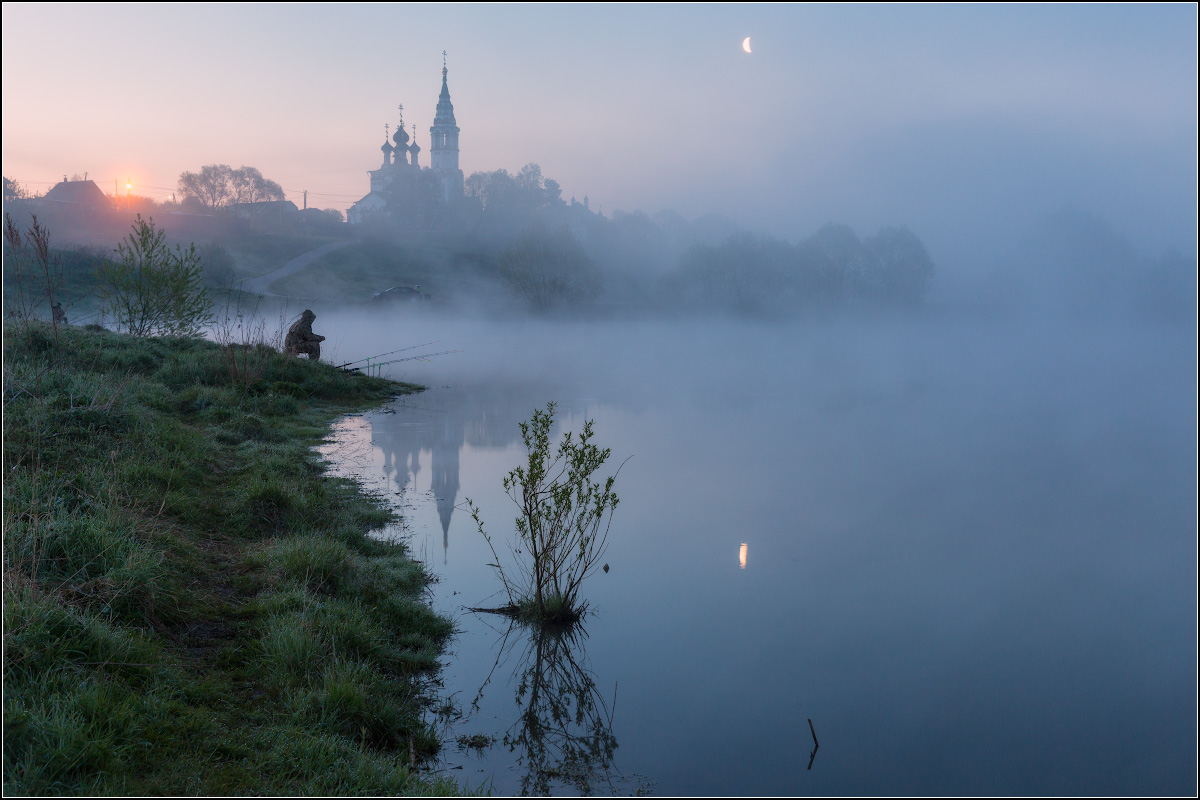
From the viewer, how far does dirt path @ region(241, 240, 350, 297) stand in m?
53.6

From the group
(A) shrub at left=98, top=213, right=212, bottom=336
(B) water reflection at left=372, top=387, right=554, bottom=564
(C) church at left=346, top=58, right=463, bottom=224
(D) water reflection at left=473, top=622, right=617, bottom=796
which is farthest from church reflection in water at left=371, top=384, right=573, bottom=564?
(C) church at left=346, top=58, right=463, bottom=224

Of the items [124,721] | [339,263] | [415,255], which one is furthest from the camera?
[415,255]

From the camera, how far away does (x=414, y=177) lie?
101 metres

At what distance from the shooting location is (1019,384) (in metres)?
30.8

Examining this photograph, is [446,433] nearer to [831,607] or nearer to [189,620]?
[831,607]

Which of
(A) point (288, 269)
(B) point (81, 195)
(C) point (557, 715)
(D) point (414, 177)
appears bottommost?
(C) point (557, 715)

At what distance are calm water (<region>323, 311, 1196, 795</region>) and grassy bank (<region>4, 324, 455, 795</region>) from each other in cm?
67

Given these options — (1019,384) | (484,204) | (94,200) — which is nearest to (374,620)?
(1019,384)

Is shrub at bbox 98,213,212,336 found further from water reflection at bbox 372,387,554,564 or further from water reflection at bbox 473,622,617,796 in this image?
water reflection at bbox 473,622,617,796

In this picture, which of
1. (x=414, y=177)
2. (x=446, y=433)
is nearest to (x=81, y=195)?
(x=414, y=177)

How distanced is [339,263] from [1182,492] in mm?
66137

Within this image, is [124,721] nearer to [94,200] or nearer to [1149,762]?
[1149,762]

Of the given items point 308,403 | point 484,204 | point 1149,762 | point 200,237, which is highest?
point 484,204

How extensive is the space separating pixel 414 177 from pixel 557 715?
103 metres
